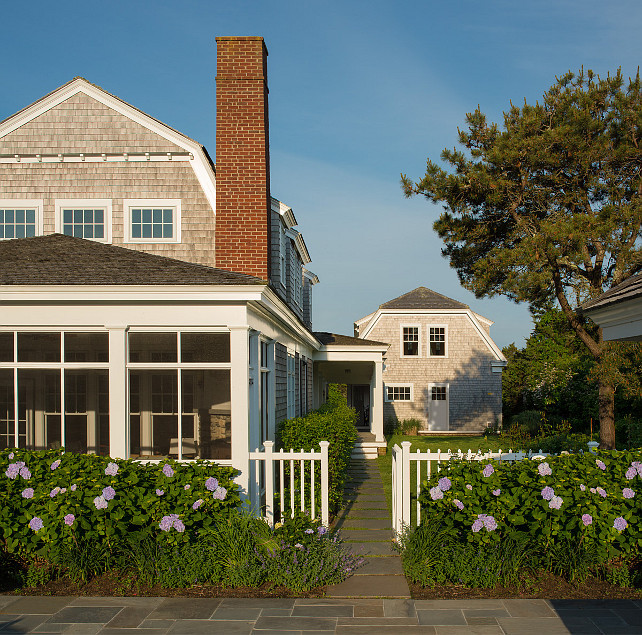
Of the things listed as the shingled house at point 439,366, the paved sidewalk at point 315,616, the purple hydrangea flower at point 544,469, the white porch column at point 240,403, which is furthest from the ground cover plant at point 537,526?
the shingled house at point 439,366

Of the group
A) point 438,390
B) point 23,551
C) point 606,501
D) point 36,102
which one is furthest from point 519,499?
point 438,390

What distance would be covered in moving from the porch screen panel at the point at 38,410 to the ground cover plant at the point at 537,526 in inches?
346

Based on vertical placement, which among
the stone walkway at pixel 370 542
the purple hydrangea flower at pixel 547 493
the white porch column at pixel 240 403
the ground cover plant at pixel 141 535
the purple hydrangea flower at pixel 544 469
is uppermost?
the white porch column at pixel 240 403

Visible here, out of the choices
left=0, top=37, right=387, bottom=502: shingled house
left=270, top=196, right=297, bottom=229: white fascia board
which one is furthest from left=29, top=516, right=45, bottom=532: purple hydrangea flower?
left=270, top=196, right=297, bottom=229: white fascia board

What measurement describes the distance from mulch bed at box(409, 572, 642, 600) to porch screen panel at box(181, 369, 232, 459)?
6.91m

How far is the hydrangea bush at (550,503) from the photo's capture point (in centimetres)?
619

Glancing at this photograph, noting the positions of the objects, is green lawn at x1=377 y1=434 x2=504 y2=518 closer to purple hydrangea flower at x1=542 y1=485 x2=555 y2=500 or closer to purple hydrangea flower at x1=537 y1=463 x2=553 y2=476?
purple hydrangea flower at x1=537 y1=463 x2=553 y2=476

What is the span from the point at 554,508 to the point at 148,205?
8885mm

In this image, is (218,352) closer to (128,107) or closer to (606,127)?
A: (128,107)

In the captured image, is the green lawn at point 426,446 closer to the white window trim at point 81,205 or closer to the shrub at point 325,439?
the shrub at point 325,439

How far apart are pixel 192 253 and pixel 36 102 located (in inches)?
160

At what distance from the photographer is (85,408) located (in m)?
13.4

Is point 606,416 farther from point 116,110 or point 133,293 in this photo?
point 116,110

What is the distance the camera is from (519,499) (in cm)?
635
